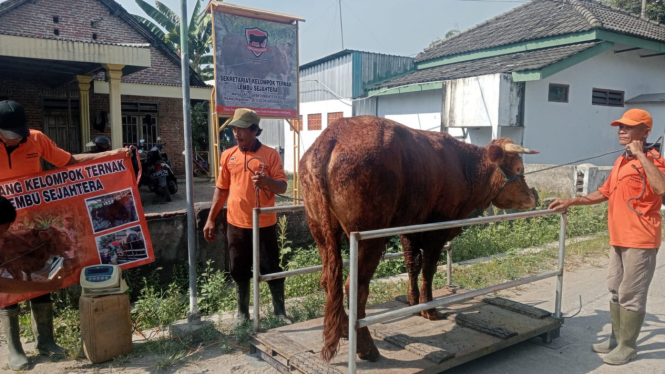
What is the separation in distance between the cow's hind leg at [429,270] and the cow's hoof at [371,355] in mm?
998

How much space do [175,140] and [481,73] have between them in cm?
1009

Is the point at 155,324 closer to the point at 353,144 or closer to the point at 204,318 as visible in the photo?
the point at 204,318

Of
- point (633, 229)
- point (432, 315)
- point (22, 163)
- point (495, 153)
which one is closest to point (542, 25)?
point (495, 153)

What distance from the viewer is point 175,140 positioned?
1580 centimetres

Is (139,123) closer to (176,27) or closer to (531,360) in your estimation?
(176,27)

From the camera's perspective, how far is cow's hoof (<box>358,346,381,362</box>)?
3.23 metres

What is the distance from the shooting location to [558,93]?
11969mm

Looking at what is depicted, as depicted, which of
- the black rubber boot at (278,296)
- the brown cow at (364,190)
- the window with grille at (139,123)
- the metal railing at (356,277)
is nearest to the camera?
the metal railing at (356,277)

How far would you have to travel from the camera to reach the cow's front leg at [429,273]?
13.5 ft

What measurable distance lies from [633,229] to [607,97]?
445 inches

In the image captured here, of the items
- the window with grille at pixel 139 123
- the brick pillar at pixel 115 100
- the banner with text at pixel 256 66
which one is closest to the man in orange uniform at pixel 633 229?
the banner with text at pixel 256 66

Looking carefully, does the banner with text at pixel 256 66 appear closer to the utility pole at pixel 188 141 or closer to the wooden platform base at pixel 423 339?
the utility pole at pixel 188 141

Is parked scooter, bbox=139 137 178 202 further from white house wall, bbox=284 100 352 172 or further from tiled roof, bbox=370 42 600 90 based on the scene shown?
tiled roof, bbox=370 42 600 90

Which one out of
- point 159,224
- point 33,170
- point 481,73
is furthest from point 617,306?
point 481,73
